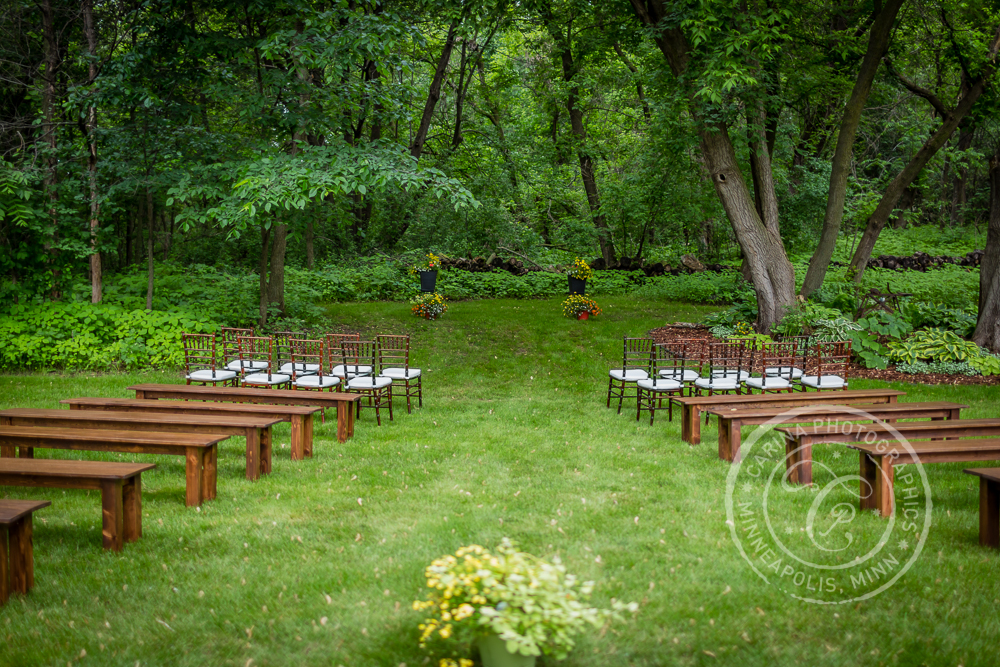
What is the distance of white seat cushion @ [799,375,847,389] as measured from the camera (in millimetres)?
8305

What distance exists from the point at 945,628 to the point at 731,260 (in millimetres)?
18899

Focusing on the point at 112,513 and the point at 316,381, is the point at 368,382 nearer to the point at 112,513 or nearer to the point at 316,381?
the point at 316,381

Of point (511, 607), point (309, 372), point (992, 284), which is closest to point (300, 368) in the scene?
point (309, 372)

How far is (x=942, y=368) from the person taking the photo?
11.0 m

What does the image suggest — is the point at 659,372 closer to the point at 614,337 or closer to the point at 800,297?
the point at 614,337

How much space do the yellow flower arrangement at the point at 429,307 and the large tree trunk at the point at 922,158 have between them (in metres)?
8.24

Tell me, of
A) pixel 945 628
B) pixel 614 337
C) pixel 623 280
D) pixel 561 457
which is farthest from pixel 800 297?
pixel 945 628

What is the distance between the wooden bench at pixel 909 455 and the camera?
4.95m

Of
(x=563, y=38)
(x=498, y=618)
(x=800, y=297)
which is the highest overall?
(x=563, y=38)

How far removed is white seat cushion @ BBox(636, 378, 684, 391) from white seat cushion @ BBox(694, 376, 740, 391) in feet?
0.92

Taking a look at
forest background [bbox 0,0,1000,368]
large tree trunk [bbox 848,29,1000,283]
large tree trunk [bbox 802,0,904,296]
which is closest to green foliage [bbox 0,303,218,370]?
forest background [bbox 0,0,1000,368]

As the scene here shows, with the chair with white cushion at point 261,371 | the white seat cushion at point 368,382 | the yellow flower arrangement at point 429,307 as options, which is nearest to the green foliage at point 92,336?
the chair with white cushion at point 261,371

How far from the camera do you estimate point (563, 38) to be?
54.6 ft

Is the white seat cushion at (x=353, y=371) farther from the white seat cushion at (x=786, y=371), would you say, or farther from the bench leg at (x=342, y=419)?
the white seat cushion at (x=786, y=371)
